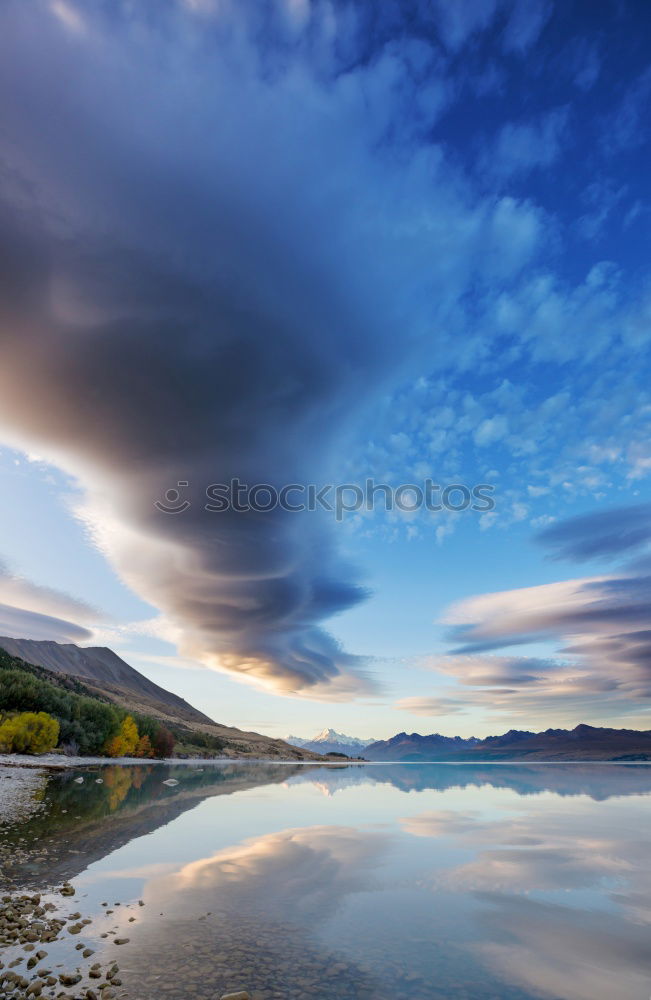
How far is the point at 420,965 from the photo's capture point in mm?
11188

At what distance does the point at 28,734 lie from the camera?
82.5 meters

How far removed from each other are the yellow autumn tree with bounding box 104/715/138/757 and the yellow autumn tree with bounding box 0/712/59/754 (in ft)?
103

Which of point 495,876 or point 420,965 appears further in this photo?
point 495,876

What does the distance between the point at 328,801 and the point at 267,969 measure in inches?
1699

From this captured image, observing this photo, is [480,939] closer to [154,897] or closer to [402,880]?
[402,880]

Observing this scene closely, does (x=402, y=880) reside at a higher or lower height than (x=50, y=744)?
lower

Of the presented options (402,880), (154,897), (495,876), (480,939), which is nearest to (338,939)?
(480,939)

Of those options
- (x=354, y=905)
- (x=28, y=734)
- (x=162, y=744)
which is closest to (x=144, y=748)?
(x=162, y=744)

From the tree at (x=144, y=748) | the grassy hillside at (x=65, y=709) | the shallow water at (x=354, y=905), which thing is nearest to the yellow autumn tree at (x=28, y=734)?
the grassy hillside at (x=65, y=709)

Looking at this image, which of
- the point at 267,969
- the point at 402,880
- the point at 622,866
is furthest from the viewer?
the point at 622,866

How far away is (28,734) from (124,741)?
47.6m

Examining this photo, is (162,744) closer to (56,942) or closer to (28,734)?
(28,734)

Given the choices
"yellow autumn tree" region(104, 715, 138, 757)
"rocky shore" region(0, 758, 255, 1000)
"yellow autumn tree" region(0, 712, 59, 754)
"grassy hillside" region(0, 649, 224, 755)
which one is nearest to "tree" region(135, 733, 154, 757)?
"yellow autumn tree" region(104, 715, 138, 757)

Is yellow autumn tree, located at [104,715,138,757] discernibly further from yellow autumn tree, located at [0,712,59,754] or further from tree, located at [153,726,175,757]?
yellow autumn tree, located at [0,712,59,754]
